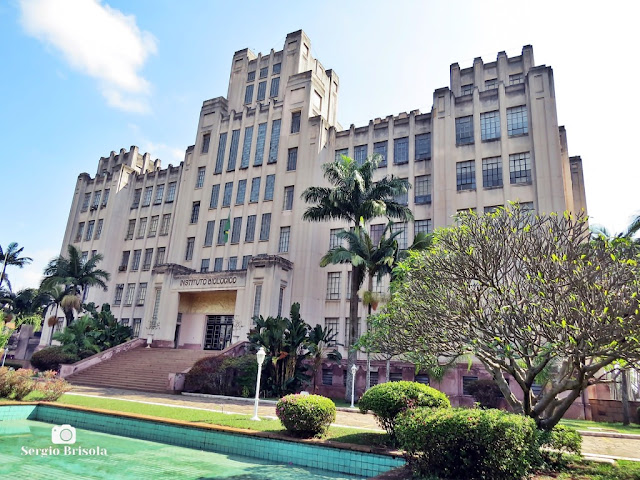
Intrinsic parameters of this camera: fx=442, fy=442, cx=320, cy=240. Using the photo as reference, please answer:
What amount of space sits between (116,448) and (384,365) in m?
18.0

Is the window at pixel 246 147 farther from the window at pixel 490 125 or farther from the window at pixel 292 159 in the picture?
the window at pixel 490 125

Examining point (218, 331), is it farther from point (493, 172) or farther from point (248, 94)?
point (493, 172)

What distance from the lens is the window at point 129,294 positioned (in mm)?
39612

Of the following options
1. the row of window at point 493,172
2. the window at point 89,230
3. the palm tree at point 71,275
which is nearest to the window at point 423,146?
the row of window at point 493,172

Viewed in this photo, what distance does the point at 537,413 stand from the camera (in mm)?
9617

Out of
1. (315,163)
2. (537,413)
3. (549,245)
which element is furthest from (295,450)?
(315,163)

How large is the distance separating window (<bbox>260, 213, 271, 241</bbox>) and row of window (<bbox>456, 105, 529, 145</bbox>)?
1472cm

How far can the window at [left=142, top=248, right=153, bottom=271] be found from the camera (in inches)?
1590

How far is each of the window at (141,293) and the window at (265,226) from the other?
43.2ft

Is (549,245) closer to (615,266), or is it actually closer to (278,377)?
(615,266)

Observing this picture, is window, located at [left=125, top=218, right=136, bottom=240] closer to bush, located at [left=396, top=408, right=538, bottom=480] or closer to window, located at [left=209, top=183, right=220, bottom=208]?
window, located at [left=209, top=183, right=220, bottom=208]

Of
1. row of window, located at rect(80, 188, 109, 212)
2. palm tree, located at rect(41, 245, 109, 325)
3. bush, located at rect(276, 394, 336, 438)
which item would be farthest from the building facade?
bush, located at rect(276, 394, 336, 438)

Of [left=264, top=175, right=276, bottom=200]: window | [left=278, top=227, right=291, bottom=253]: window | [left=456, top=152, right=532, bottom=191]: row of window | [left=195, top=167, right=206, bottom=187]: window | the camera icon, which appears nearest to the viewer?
the camera icon

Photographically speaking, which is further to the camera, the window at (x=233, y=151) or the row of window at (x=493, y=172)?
the window at (x=233, y=151)
